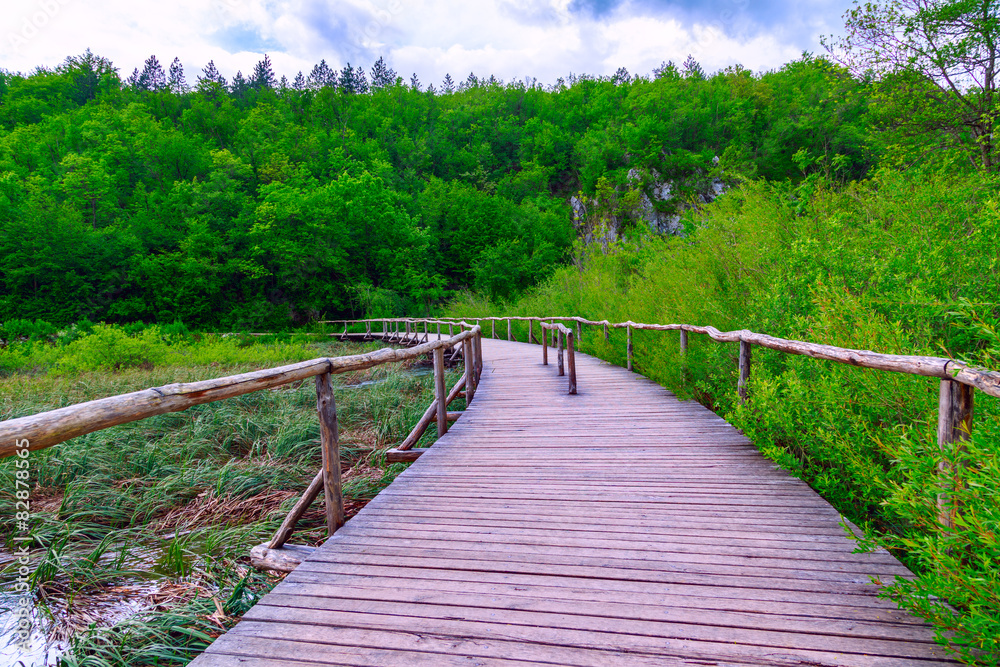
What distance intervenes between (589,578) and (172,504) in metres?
4.51

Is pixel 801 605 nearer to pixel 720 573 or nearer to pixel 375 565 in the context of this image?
pixel 720 573

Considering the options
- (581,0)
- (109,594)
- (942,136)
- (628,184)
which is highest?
(581,0)

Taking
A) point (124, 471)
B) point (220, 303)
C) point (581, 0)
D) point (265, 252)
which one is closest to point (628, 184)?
point (581, 0)

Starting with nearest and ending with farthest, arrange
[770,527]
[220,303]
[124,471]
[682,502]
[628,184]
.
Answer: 1. [770,527]
2. [682,502]
3. [124,471]
4. [220,303]
5. [628,184]

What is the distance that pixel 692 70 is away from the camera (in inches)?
1937

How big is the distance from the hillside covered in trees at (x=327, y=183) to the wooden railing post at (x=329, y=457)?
20727 millimetres

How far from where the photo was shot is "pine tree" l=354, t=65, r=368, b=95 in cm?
6197

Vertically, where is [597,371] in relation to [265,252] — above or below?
below

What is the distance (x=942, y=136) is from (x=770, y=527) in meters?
12.3

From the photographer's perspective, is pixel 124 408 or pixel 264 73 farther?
pixel 264 73

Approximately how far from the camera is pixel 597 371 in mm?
8742

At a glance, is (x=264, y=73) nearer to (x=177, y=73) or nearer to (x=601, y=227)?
(x=177, y=73)

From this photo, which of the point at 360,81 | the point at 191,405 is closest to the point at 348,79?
the point at 360,81

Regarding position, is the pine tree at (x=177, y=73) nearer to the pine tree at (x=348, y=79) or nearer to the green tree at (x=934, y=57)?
the pine tree at (x=348, y=79)
